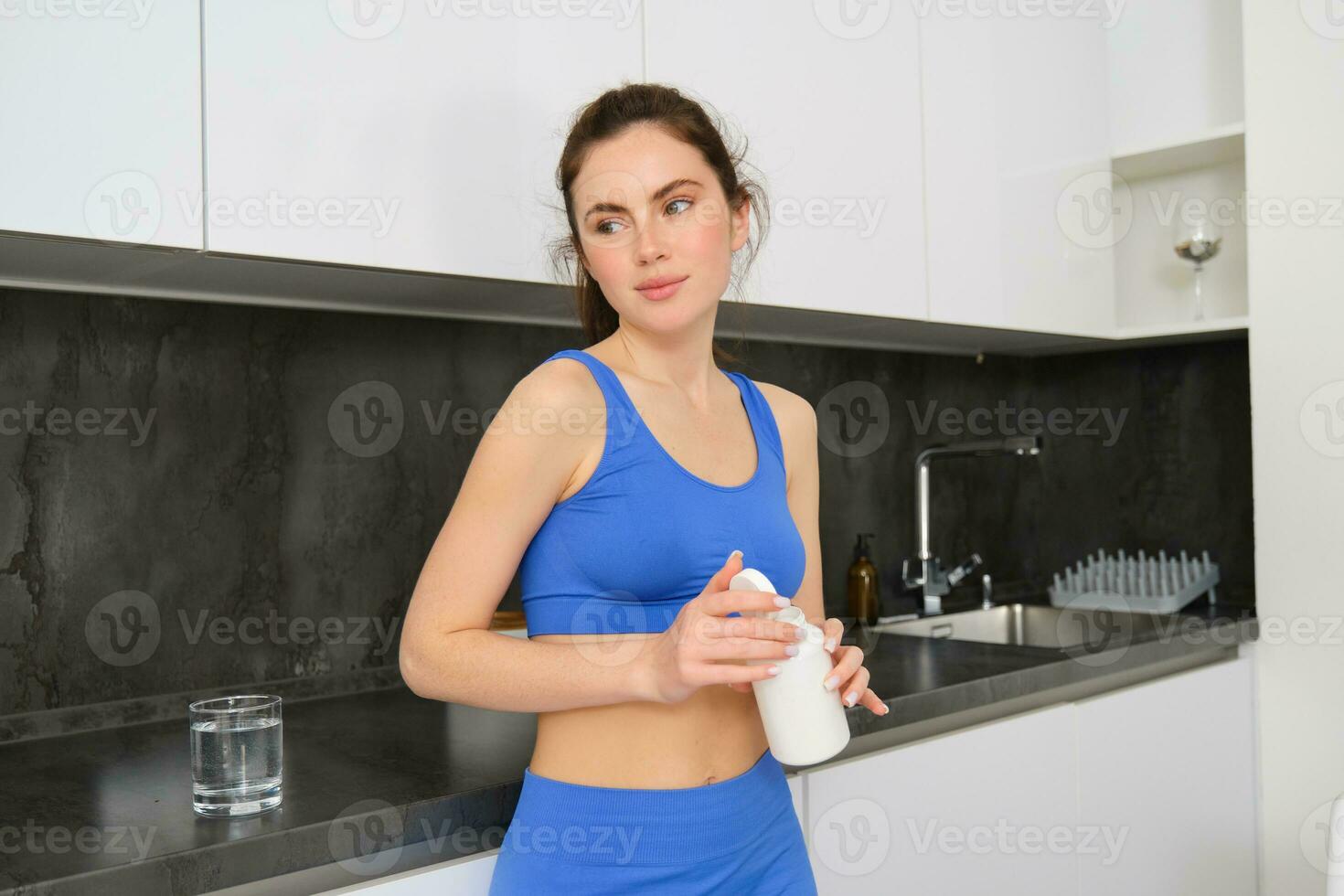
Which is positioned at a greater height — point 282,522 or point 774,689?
point 282,522

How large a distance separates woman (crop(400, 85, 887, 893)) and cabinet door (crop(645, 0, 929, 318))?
46cm

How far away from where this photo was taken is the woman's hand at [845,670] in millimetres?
993

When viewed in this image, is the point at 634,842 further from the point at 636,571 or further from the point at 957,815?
the point at 957,815

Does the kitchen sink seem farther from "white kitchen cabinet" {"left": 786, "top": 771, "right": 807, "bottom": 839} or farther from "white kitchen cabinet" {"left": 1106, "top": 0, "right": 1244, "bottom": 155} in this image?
"white kitchen cabinet" {"left": 1106, "top": 0, "right": 1244, "bottom": 155}

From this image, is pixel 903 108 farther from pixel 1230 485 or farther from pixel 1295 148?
pixel 1230 485

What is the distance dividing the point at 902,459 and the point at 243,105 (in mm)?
1631

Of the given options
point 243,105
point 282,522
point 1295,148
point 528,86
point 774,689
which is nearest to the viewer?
point 774,689

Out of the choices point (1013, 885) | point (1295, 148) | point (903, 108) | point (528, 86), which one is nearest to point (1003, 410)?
point (1295, 148)

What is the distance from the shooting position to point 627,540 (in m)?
1.03

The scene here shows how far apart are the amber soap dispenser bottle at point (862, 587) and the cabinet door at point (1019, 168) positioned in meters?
0.52

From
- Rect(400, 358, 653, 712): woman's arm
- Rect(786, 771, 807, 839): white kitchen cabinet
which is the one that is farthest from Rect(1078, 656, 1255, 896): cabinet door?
Rect(400, 358, 653, 712): woman's arm

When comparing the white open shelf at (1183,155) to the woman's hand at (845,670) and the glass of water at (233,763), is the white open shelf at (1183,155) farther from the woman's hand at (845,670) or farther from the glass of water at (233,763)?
the glass of water at (233,763)

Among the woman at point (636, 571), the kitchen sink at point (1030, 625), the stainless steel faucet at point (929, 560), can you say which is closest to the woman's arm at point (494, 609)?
the woman at point (636, 571)

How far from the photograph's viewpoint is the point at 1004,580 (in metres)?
2.70
